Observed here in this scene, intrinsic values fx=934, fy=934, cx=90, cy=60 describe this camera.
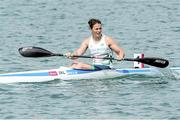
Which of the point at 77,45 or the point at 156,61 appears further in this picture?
Result: the point at 77,45

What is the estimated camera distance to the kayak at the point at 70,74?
73.1 ft

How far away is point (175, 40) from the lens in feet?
102

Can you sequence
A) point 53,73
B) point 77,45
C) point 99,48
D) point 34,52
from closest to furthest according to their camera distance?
1. point 53,73
2. point 99,48
3. point 34,52
4. point 77,45

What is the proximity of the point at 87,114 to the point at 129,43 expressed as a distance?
1148 centimetres

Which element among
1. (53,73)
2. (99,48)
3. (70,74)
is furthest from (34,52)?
(99,48)

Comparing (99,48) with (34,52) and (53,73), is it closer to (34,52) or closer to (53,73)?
(53,73)

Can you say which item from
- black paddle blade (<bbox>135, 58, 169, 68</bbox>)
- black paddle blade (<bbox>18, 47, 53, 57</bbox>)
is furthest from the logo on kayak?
black paddle blade (<bbox>135, 58, 169, 68</bbox>)

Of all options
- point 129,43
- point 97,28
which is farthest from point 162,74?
point 129,43

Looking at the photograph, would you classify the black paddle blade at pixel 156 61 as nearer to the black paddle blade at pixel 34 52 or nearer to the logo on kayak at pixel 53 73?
the logo on kayak at pixel 53 73

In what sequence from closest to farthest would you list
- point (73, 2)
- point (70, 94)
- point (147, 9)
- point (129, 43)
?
point (70, 94), point (129, 43), point (147, 9), point (73, 2)

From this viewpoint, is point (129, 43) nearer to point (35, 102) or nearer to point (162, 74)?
point (162, 74)

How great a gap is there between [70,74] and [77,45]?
7701mm

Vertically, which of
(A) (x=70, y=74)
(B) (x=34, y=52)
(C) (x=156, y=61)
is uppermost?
(B) (x=34, y=52)

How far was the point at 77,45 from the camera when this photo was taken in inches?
1193
